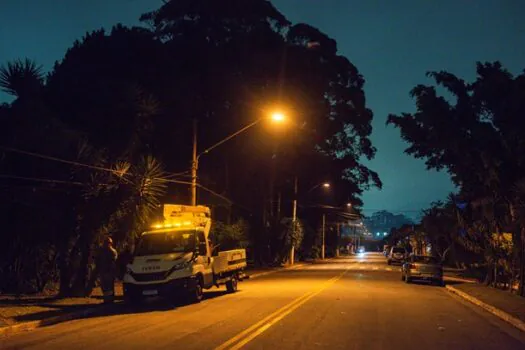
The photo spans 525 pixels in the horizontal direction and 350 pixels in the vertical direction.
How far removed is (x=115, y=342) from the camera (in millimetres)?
11586

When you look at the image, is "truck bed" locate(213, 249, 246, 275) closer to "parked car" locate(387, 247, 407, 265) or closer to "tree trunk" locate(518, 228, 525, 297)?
"tree trunk" locate(518, 228, 525, 297)

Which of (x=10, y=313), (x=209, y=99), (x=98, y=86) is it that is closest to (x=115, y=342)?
(x=10, y=313)

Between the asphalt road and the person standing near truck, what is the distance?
0.61 m

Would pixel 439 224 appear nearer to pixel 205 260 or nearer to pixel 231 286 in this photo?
pixel 231 286

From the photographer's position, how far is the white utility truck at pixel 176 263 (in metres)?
18.7

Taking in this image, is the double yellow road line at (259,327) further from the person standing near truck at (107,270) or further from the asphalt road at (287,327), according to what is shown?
the person standing near truck at (107,270)

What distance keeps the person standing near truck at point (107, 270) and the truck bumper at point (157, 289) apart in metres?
0.51

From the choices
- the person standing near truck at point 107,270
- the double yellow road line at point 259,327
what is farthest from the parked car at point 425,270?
the person standing near truck at point 107,270

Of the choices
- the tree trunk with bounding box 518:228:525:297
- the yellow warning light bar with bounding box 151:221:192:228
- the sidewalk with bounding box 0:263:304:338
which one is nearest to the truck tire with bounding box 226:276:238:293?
the yellow warning light bar with bounding box 151:221:192:228

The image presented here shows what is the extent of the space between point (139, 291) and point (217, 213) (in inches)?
1168

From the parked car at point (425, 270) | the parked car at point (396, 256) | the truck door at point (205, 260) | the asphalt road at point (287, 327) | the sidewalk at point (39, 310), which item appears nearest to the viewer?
the asphalt road at point (287, 327)

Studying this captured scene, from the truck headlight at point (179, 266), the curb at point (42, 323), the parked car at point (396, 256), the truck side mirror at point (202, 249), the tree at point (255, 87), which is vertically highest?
the tree at point (255, 87)

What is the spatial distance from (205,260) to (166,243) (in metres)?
1.40

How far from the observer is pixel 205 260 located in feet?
68.1
